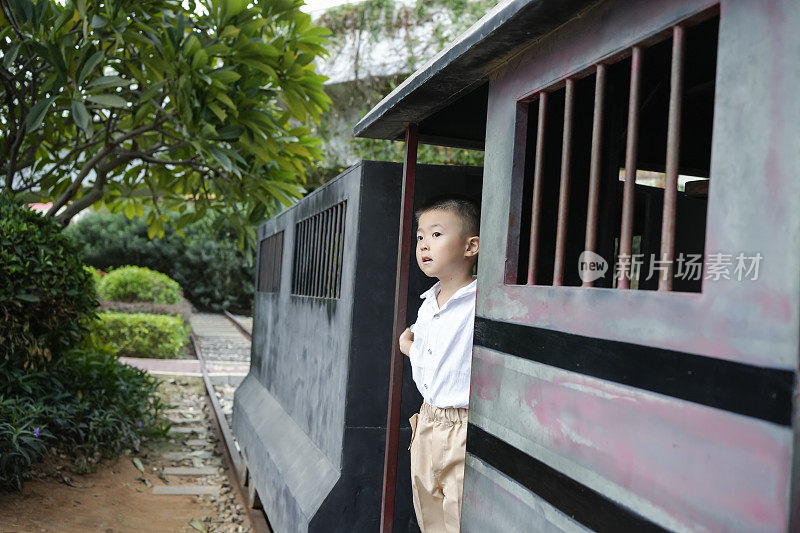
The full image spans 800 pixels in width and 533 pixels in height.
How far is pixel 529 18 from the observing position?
67.8 inches

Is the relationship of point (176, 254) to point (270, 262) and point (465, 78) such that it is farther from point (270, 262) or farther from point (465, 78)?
point (465, 78)

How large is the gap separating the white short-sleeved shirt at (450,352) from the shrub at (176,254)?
2149 cm

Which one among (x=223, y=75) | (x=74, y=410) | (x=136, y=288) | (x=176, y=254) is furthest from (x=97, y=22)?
(x=176, y=254)

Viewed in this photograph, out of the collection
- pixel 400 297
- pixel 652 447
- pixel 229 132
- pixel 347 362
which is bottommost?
pixel 347 362

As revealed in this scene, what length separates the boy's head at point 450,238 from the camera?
8.83ft

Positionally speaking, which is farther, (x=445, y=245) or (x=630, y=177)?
(x=445, y=245)

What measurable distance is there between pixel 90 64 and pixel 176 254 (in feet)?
65.9

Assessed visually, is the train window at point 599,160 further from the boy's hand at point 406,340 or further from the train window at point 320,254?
the train window at point 320,254

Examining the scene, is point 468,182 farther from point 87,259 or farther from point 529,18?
point 87,259

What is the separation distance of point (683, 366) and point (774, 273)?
254 millimetres

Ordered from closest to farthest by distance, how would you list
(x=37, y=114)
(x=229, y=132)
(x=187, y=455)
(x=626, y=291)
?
(x=626, y=291), (x=37, y=114), (x=229, y=132), (x=187, y=455)

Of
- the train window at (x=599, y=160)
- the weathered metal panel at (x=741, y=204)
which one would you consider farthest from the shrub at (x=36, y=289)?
the weathered metal panel at (x=741, y=204)

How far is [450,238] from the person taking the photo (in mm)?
2689

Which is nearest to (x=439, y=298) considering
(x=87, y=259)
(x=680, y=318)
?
(x=680, y=318)
